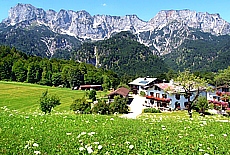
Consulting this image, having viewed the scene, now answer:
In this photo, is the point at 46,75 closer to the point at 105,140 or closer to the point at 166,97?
the point at 166,97

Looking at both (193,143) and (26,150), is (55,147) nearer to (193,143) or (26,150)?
(26,150)

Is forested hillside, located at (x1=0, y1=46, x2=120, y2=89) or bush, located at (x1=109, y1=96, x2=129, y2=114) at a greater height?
forested hillside, located at (x1=0, y1=46, x2=120, y2=89)

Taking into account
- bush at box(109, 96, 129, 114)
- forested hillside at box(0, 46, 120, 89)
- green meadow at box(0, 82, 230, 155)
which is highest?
forested hillside at box(0, 46, 120, 89)

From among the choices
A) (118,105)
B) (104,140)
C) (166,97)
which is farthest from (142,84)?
(104,140)

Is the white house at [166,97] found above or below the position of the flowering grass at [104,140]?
below

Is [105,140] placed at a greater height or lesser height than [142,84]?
lesser

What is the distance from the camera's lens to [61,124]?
13023mm

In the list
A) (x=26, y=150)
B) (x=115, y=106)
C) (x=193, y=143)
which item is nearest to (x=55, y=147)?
(x=26, y=150)

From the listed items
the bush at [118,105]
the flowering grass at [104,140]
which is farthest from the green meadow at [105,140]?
the bush at [118,105]

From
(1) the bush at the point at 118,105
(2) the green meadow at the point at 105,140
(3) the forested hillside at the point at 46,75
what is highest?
(3) the forested hillside at the point at 46,75

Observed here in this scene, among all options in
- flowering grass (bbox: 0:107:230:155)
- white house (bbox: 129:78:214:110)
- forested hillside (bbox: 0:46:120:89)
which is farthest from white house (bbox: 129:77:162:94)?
flowering grass (bbox: 0:107:230:155)

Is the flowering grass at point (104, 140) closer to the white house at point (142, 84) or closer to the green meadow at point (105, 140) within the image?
the green meadow at point (105, 140)

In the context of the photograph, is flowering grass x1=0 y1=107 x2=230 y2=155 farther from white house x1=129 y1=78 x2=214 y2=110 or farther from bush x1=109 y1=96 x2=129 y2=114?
white house x1=129 y1=78 x2=214 y2=110

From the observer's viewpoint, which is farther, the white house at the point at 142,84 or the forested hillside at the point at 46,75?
the forested hillside at the point at 46,75
